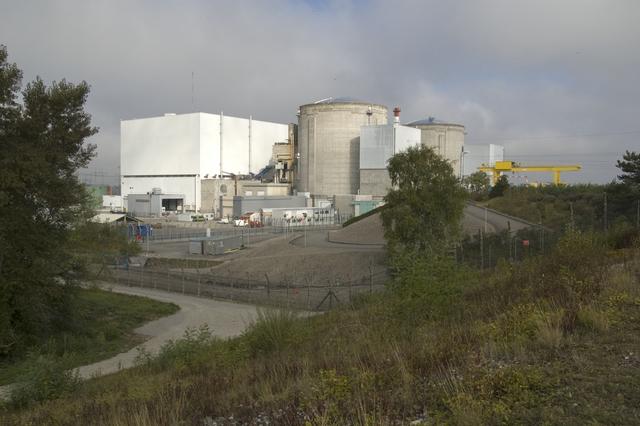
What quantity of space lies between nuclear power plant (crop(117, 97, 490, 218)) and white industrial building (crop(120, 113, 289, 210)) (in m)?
0.20

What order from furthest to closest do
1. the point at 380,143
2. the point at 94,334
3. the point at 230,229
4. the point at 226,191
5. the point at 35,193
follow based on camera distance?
the point at 226,191
the point at 380,143
the point at 230,229
the point at 94,334
the point at 35,193

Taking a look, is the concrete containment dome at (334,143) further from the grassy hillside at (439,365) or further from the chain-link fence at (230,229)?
the grassy hillside at (439,365)

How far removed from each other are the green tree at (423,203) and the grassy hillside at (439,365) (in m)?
15.3

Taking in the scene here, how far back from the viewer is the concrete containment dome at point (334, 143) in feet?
325

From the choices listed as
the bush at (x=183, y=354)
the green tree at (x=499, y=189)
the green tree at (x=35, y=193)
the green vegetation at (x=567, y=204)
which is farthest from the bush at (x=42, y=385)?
the green tree at (x=499, y=189)

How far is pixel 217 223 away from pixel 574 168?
68014 millimetres

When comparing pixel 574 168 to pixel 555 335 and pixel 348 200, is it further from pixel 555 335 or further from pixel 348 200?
pixel 555 335

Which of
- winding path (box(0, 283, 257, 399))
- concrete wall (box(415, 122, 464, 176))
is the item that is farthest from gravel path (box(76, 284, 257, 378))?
concrete wall (box(415, 122, 464, 176))

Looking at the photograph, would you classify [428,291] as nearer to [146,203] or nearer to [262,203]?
[262,203]

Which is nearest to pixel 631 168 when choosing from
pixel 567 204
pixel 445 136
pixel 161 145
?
pixel 567 204

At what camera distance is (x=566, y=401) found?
4.67 metres

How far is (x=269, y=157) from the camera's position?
121438mm

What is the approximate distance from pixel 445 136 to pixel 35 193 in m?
98.6

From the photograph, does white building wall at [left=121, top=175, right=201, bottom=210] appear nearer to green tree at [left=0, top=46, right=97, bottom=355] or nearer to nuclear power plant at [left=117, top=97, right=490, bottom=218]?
nuclear power plant at [left=117, top=97, right=490, bottom=218]
